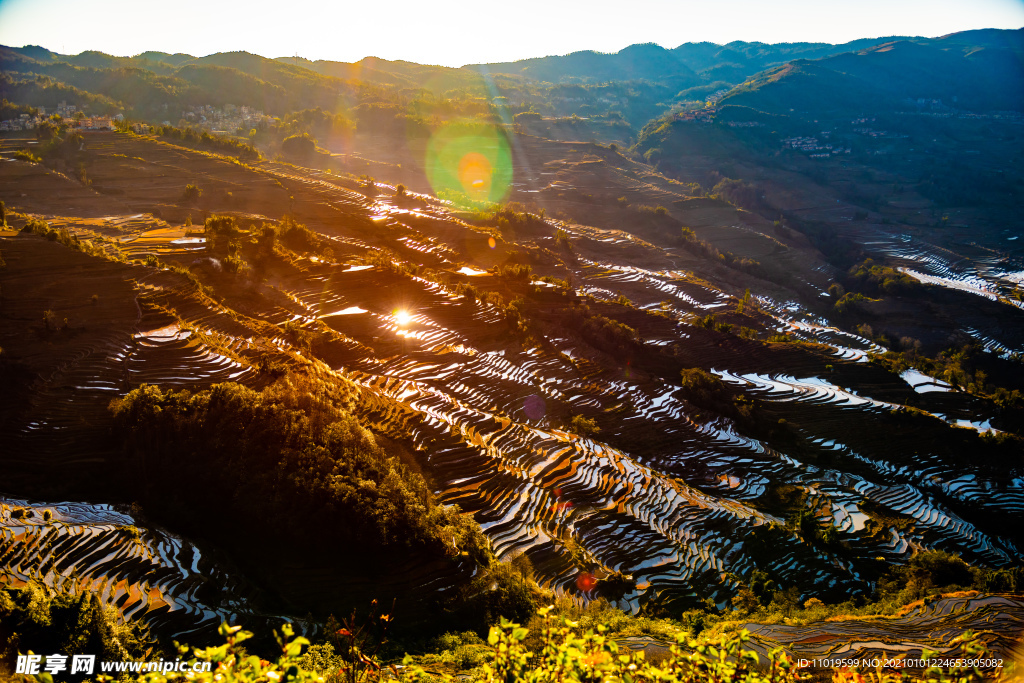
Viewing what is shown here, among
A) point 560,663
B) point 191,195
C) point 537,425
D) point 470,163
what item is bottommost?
point 537,425

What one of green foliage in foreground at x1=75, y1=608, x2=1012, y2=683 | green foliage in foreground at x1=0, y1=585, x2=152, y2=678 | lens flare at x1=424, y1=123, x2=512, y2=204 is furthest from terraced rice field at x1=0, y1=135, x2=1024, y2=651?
lens flare at x1=424, y1=123, x2=512, y2=204

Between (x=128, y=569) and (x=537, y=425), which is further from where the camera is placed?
(x=537, y=425)

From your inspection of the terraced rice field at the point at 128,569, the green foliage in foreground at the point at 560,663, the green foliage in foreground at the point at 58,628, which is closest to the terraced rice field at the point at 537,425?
the terraced rice field at the point at 128,569

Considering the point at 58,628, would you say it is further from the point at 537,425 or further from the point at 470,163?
the point at 470,163

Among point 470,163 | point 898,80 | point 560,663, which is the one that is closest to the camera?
point 560,663

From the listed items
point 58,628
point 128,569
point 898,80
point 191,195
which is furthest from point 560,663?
point 898,80

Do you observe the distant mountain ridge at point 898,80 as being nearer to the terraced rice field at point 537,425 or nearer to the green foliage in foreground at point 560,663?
the terraced rice field at point 537,425

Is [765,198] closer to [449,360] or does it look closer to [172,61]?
[449,360]
